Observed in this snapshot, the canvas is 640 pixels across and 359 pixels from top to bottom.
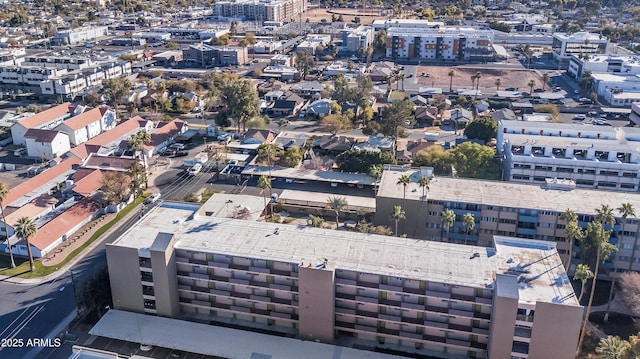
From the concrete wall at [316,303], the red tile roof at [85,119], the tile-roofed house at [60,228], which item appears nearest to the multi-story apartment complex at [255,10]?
the red tile roof at [85,119]

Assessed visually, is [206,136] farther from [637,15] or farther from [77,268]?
[637,15]

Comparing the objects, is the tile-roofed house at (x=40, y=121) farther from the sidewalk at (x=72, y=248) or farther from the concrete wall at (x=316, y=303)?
the concrete wall at (x=316, y=303)

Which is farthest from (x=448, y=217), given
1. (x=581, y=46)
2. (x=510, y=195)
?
(x=581, y=46)

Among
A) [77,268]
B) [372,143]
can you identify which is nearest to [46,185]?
[77,268]

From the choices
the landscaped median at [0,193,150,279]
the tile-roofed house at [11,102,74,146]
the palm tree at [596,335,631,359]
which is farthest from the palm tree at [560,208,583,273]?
the tile-roofed house at [11,102,74,146]

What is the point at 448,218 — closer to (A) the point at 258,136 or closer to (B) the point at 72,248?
(B) the point at 72,248

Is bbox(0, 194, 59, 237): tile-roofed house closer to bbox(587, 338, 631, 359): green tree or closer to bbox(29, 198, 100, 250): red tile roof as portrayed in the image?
bbox(29, 198, 100, 250): red tile roof
